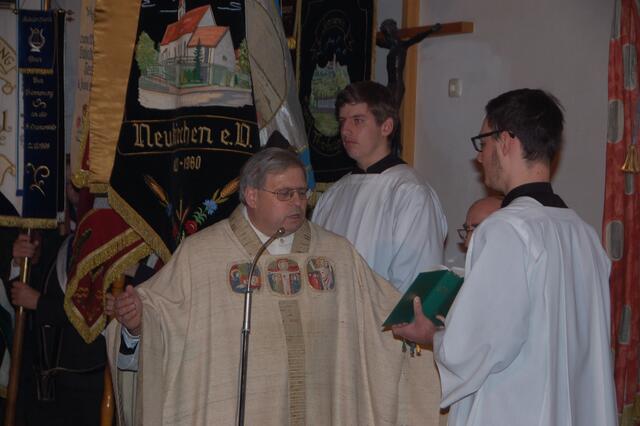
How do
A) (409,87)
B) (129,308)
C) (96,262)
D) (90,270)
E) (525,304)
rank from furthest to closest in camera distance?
1. (409,87)
2. (90,270)
3. (96,262)
4. (129,308)
5. (525,304)

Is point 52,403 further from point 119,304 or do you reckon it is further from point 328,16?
point 328,16

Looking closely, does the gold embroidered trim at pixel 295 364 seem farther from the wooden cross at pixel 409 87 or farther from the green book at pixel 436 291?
the wooden cross at pixel 409 87

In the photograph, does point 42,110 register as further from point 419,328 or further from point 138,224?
point 419,328

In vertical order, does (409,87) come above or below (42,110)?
above

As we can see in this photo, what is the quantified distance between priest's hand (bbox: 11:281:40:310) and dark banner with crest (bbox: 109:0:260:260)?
128 centimetres

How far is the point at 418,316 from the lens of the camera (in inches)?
145

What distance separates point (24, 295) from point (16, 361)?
1.74ft

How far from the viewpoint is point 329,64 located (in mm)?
7246

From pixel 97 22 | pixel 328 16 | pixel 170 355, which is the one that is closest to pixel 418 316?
pixel 170 355

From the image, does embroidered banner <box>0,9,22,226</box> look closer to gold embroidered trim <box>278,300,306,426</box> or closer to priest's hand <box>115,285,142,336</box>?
priest's hand <box>115,285,142,336</box>

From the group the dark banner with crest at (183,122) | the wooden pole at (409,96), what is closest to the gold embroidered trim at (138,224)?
the dark banner with crest at (183,122)

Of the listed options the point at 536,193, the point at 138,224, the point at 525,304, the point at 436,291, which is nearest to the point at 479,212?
the point at 436,291

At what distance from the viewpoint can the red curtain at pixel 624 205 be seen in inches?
249

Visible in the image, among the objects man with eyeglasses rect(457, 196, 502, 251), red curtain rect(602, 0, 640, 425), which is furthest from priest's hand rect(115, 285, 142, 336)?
red curtain rect(602, 0, 640, 425)
